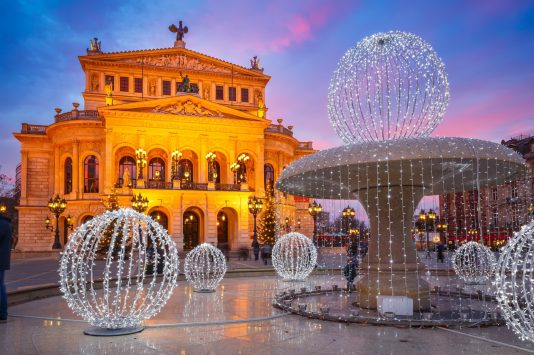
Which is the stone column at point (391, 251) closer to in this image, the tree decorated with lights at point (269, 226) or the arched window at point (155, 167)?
the tree decorated with lights at point (269, 226)

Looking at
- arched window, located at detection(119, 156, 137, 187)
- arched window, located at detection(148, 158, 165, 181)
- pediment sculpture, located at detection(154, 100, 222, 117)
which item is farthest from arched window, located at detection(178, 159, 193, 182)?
pediment sculpture, located at detection(154, 100, 222, 117)

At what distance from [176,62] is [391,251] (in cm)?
4497

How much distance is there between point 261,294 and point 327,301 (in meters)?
2.42

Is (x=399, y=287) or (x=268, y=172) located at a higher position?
(x=268, y=172)

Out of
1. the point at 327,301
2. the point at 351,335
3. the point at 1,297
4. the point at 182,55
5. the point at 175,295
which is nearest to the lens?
the point at 351,335

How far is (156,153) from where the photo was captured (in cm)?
4603

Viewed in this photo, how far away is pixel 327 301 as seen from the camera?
37.4 ft

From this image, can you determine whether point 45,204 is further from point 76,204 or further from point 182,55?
point 182,55

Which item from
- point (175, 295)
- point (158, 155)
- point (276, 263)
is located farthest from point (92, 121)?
point (175, 295)

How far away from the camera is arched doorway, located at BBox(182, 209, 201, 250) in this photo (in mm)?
44531

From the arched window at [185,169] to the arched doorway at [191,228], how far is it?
311cm

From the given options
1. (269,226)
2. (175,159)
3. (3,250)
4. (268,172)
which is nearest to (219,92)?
(268,172)

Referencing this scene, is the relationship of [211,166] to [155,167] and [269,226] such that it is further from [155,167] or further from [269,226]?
[269,226]

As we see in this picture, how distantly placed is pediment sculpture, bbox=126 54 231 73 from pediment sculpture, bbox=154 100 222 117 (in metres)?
9.10
